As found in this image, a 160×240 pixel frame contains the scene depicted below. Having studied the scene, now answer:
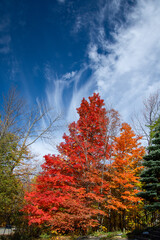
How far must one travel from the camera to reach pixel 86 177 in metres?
9.86

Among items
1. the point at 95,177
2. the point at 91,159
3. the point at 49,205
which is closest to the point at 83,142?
the point at 91,159

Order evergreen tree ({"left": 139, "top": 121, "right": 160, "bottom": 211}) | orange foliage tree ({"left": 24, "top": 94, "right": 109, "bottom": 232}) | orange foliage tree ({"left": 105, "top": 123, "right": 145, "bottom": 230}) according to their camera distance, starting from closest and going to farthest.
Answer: evergreen tree ({"left": 139, "top": 121, "right": 160, "bottom": 211}), orange foliage tree ({"left": 24, "top": 94, "right": 109, "bottom": 232}), orange foliage tree ({"left": 105, "top": 123, "right": 145, "bottom": 230})

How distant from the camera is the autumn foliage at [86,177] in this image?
901 cm

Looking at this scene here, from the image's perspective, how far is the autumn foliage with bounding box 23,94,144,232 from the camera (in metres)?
9.01

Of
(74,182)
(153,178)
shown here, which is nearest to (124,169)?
(153,178)

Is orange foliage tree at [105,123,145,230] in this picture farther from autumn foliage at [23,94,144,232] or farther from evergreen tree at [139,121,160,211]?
evergreen tree at [139,121,160,211]

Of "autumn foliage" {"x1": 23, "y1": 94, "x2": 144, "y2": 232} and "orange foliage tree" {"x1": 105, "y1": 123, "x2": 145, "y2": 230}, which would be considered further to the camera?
"orange foliage tree" {"x1": 105, "y1": 123, "x2": 145, "y2": 230}

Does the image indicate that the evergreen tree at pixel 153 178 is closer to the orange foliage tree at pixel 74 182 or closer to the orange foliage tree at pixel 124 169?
the orange foliage tree at pixel 124 169

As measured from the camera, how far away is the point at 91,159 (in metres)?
10.8

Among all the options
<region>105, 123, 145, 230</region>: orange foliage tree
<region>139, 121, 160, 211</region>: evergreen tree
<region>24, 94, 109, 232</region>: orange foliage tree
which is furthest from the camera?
<region>105, 123, 145, 230</region>: orange foliage tree

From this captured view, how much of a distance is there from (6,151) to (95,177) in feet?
20.7

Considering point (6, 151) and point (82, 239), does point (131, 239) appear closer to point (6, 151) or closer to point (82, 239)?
point (82, 239)

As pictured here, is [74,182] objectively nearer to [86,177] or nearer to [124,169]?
[86,177]

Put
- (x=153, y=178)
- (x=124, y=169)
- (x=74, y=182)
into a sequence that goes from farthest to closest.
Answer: (x=124, y=169) → (x=74, y=182) → (x=153, y=178)
